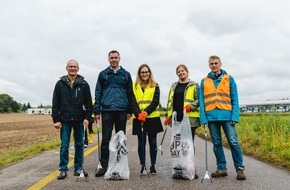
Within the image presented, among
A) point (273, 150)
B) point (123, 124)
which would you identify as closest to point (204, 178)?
point (123, 124)

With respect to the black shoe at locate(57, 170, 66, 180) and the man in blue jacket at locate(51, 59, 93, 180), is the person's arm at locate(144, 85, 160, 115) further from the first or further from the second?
the black shoe at locate(57, 170, 66, 180)

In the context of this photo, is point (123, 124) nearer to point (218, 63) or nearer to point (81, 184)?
point (81, 184)

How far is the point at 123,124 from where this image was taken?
646 cm

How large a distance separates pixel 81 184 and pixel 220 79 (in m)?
2.89

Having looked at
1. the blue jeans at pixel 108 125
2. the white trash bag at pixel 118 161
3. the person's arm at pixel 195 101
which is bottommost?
the white trash bag at pixel 118 161

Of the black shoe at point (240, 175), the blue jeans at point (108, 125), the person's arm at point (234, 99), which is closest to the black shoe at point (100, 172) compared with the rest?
the blue jeans at point (108, 125)

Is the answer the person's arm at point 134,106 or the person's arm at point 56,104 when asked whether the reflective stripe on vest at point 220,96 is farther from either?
the person's arm at point 56,104

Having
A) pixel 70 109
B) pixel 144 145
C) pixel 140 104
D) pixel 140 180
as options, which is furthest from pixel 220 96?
pixel 70 109

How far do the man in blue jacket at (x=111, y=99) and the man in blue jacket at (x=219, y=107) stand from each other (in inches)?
53.0

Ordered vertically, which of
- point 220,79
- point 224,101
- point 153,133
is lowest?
point 153,133

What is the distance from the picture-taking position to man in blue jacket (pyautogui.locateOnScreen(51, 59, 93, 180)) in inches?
247

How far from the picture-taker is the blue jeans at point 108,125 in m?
6.41

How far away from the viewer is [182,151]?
6145 mm

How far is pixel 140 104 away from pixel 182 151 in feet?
3.66
